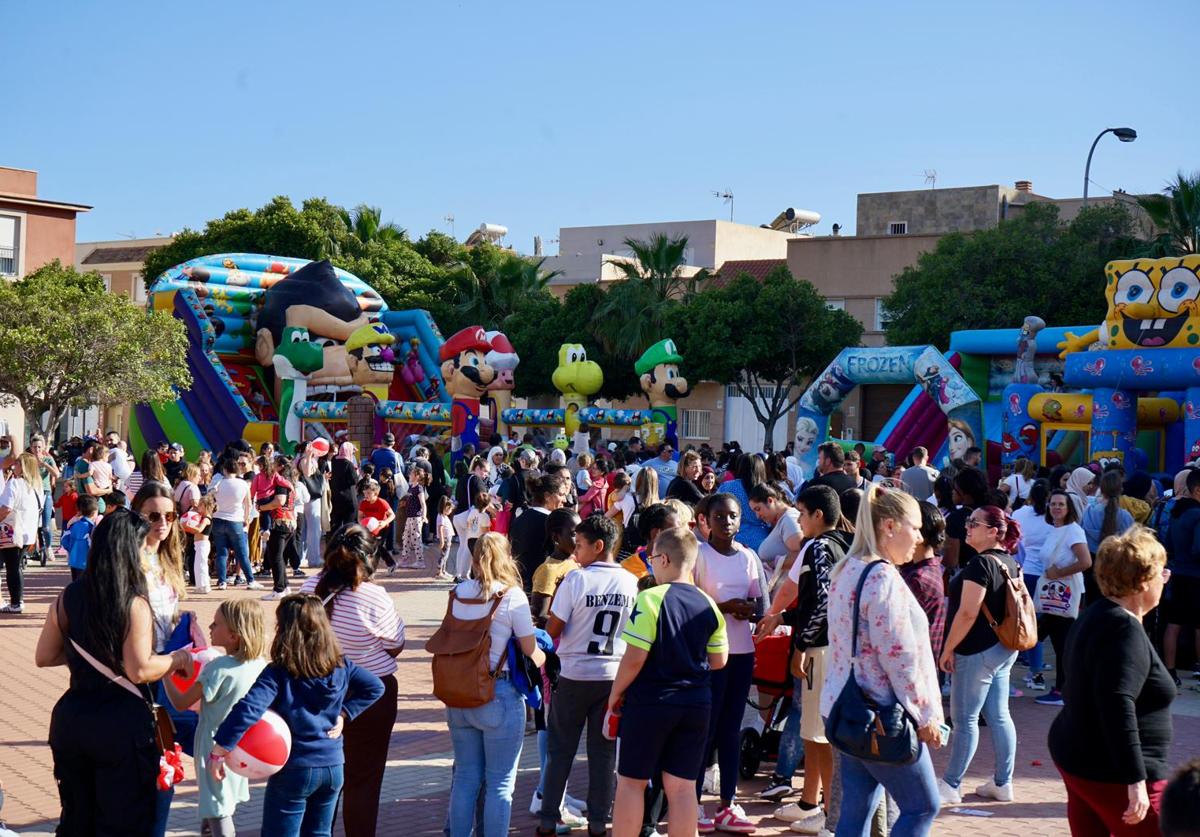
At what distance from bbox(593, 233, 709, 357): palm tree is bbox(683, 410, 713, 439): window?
5.23 metres

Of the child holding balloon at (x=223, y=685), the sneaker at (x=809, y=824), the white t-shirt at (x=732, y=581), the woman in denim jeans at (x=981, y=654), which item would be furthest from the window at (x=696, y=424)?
the child holding balloon at (x=223, y=685)

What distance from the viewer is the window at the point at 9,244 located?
42.9 m

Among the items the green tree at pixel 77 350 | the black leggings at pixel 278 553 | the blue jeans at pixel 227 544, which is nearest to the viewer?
the black leggings at pixel 278 553

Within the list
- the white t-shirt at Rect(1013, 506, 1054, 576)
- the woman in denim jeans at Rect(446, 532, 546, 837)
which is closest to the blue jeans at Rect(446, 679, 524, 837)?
the woman in denim jeans at Rect(446, 532, 546, 837)

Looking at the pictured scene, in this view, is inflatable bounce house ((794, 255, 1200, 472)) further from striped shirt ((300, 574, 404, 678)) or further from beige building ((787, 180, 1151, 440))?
striped shirt ((300, 574, 404, 678))

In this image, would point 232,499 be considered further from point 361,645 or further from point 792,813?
point 792,813

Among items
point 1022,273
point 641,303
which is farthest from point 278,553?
point 641,303

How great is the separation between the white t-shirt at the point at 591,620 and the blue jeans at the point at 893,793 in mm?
1430

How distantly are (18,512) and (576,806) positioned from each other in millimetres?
7518

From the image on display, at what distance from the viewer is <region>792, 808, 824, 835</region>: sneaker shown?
257 inches

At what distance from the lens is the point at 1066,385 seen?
22000 millimetres

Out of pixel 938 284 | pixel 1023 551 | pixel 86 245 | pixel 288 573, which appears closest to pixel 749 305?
pixel 938 284

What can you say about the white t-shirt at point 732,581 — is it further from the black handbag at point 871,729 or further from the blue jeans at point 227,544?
the blue jeans at point 227,544

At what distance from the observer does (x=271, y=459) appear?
1535 cm
